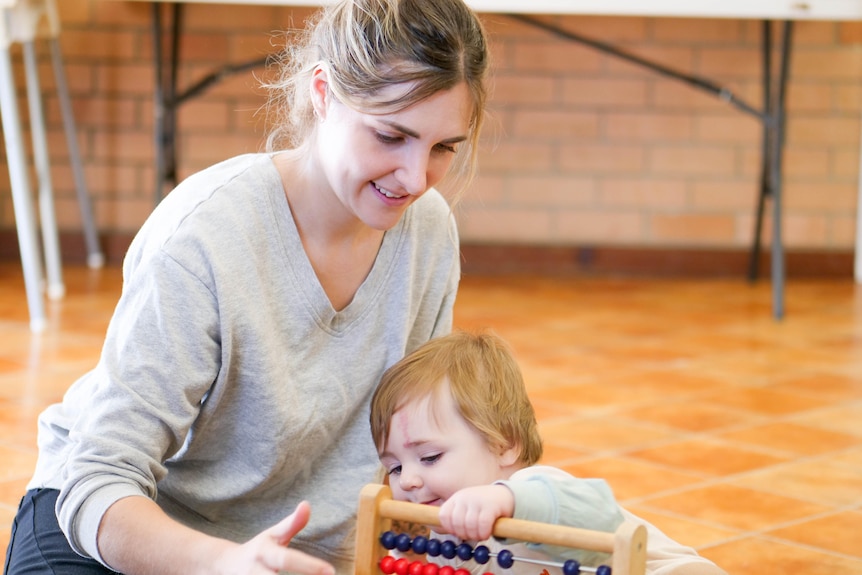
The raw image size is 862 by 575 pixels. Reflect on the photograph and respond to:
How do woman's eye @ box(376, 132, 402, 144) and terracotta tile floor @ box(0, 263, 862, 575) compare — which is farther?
terracotta tile floor @ box(0, 263, 862, 575)

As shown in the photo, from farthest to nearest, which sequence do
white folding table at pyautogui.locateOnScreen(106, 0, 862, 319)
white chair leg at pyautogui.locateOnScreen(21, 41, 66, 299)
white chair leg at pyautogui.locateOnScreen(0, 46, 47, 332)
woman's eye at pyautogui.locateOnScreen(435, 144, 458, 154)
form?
1. white chair leg at pyautogui.locateOnScreen(21, 41, 66, 299)
2. white folding table at pyautogui.locateOnScreen(106, 0, 862, 319)
3. white chair leg at pyautogui.locateOnScreen(0, 46, 47, 332)
4. woman's eye at pyautogui.locateOnScreen(435, 144, 458, 154)

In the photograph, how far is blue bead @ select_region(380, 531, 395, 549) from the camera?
1199 mm

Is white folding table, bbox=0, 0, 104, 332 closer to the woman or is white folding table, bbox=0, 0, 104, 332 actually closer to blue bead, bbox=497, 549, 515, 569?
the woman

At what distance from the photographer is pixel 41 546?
1.34 m

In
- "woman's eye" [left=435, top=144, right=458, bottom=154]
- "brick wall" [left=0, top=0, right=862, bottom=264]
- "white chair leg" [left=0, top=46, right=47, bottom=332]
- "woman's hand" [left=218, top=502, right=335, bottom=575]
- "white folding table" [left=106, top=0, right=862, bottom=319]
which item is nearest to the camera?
"woman's hand" [left=218, top=502, right=335, bottom=575]

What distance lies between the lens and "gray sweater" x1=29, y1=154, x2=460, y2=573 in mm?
1230

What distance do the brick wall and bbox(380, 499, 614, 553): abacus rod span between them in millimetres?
3505

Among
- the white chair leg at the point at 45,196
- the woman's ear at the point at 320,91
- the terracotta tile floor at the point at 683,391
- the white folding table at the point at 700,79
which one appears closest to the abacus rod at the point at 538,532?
the woman's ear at the point at 320,91

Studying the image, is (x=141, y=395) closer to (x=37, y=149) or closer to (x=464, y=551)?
(x=464, y=551)

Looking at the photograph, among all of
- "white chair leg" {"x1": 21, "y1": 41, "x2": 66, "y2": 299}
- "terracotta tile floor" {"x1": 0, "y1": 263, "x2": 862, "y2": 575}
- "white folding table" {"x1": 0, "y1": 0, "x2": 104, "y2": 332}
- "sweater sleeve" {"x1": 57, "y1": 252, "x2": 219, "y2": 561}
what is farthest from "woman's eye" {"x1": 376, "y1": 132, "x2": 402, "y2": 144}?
"white chair leg" {"x1": 21, "y1": 41, "x2": 66, "y2": 299}

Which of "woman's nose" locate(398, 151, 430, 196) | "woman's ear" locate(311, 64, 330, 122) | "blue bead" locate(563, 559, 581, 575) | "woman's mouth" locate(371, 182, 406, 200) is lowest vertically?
"blue bead" locate(563, 559, 581, 575)

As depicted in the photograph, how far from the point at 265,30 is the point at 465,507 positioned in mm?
3756

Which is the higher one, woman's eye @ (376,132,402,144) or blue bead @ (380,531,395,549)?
woman's eye @ (376,132,402,144)

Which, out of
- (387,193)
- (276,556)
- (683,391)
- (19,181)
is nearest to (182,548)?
(276,556)
